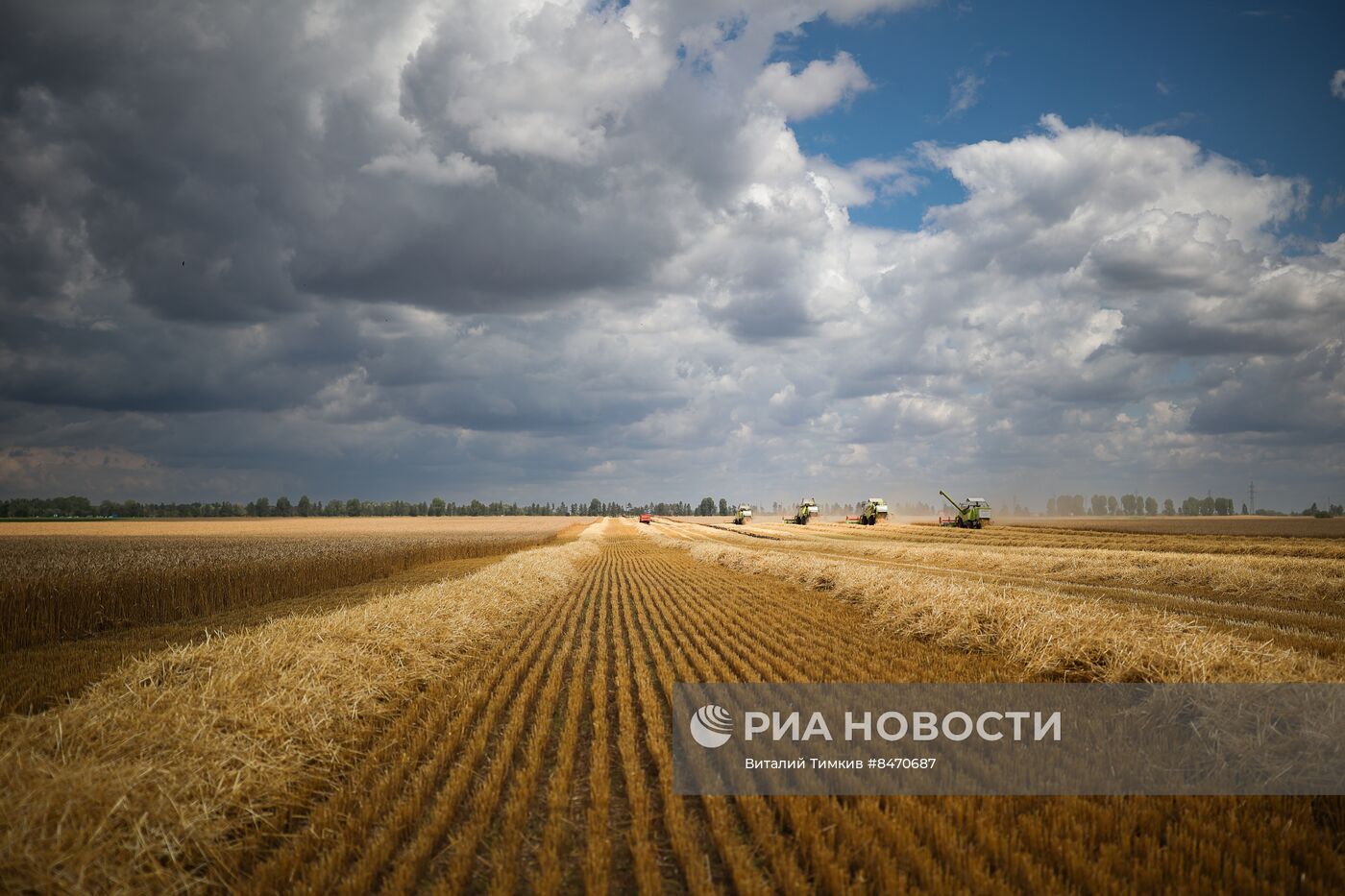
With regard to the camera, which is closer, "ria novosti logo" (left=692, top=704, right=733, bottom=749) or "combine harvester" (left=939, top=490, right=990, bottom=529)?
"ria novosti logo" (left=692, top=704, right=733, bottom=749)

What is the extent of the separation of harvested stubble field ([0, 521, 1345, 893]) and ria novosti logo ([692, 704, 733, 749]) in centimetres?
39

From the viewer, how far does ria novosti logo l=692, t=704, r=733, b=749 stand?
666 centimetres

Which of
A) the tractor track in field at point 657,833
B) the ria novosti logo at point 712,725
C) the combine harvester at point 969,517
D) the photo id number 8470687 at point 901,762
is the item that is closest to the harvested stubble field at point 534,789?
the tractor track in field at point 657,833

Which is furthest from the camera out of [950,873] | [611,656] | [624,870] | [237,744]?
[611,656]

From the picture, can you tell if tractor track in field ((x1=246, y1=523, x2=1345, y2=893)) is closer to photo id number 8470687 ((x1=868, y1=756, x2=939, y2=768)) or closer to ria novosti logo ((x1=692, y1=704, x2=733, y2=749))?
ria novosti logo ((x1=692, y1=704, x2=733, y2=749))

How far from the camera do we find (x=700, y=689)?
27.7ft

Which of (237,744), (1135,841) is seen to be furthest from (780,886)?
(237,744)

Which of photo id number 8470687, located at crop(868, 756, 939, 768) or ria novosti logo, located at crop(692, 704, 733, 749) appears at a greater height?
photo id number 8470687, located at crop(868, 756, 939, 768)

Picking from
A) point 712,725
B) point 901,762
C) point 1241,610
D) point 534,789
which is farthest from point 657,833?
point 1241,610

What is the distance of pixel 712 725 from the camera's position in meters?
7.04

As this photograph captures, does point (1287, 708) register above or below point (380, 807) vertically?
above

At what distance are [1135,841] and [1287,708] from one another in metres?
3.20

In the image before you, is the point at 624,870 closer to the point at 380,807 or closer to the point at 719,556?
the point at 380,807

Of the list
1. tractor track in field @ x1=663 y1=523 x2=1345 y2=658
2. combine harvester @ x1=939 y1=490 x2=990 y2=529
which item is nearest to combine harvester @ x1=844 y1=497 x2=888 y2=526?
combine harvester @ x1=939 y1=490 x2=990 y2=529
